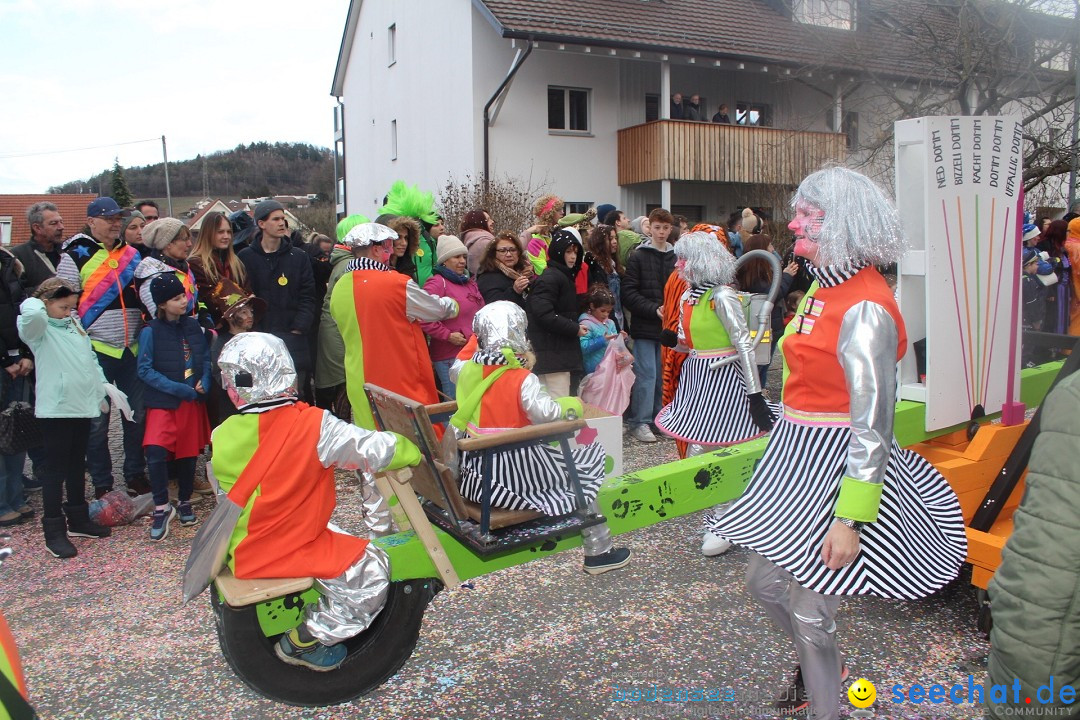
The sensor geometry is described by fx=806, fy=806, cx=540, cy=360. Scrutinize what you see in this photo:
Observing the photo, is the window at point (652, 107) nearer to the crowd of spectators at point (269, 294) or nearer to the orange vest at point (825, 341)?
the crowd of spectators at point (269, 294)

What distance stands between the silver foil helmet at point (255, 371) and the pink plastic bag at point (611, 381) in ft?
13.8

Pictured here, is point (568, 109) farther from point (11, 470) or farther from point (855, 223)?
point (855, 223)

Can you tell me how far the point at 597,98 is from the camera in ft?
61.6

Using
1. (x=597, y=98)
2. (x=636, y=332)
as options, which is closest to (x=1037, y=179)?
(x=636, y=332)

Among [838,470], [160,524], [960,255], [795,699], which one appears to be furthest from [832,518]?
[160,524]

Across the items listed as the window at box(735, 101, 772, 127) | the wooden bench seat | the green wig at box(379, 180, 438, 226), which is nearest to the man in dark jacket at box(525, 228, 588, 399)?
the green wig at box(379, 180, 438, 226)

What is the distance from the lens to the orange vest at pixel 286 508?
8.77 ft

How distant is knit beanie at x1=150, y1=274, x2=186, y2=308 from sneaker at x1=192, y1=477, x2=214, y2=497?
5.02ft

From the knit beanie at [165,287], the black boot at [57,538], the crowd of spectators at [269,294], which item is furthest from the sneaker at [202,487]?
the knit beanie at [165,287]

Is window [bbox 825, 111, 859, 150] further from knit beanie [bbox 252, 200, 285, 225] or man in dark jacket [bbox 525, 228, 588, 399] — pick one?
knit beanie [bbox 252, 200, 285, 225]

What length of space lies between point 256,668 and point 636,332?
5.00 m

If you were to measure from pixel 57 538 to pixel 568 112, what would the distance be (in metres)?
16.0

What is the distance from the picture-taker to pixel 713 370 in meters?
4.71

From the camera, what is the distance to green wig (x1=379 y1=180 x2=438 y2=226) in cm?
698
